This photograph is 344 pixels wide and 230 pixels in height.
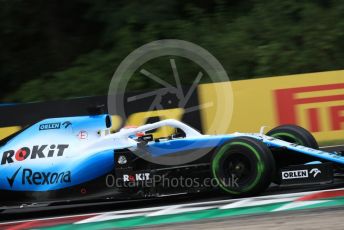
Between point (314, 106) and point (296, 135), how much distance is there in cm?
353

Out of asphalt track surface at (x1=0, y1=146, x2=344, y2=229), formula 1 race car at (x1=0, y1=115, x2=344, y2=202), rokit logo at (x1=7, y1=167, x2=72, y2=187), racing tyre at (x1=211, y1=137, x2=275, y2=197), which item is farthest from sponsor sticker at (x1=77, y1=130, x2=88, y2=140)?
racing tyre at (x1=211, y1=137, x2=275, y2=197)

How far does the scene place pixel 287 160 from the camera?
282 inches

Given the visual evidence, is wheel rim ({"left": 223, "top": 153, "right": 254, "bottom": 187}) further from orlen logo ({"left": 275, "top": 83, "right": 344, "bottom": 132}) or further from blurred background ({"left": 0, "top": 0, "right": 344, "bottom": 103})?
blurred background ({"left": 0, "top": 0, "right": 344, "bottom": 103})

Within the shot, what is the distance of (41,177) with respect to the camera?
732 centimetres

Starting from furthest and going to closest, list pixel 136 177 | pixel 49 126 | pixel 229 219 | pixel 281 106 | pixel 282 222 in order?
pixel 281 106 < pixel 49 126 < pixel 136 177 < pixel 229 219 < pixel 282 222

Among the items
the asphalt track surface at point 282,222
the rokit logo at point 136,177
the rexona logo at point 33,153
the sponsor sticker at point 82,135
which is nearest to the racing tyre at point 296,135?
the asphalt track surface at point 282,222

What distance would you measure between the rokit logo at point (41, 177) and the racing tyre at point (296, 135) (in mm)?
2783

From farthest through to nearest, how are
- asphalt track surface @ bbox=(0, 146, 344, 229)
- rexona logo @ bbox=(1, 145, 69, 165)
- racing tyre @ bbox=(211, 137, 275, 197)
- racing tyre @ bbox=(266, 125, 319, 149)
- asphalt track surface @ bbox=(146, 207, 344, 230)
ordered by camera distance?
1. racing tyre @ bbox=(266, 125, 319, 149)
2. rexona logo @ bbox=(1, 145, 69, 165)
3. racing tyre @ bbox=(211, 137, 275, 197)
4. asphalt track surface @ bbox=(0, 146, 344, 229)
5. asphalt track surface @ bbox=(146, 207, 344, 230)

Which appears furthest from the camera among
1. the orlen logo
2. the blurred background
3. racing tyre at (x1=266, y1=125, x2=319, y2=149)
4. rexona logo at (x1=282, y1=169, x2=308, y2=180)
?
the blurred background

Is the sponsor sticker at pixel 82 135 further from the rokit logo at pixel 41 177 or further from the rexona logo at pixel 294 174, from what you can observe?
the rexona logo at pixel 294 174

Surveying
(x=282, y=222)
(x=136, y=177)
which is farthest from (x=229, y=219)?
(x=136, y=177)

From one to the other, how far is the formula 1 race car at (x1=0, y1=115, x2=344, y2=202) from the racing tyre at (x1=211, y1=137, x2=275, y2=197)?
0.01 meters

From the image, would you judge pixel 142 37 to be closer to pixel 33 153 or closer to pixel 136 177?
pixel 33 153

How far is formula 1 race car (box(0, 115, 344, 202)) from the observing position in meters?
6.95
